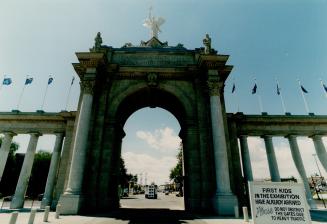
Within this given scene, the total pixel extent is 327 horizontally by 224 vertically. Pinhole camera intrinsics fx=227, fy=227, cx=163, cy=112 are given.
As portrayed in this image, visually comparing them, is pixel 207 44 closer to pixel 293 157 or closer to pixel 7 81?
pixel 293 157

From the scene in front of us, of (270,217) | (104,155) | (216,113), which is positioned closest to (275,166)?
(216,113)

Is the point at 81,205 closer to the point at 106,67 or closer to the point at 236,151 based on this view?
the point at 106,67

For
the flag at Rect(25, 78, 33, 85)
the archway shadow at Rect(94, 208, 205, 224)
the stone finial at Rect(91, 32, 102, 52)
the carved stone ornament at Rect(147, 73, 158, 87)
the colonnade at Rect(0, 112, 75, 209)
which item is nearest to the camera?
the archway shadow at Rect(94, 208, 205, 224)

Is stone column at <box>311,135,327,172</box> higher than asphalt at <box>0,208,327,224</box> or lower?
higher

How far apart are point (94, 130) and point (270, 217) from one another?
19655 millimetres

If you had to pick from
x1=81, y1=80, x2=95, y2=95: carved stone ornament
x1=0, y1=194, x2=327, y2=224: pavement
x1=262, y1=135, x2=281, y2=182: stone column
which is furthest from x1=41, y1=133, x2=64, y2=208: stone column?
x1=262, y1=135, x2=281, y2=182: stone column

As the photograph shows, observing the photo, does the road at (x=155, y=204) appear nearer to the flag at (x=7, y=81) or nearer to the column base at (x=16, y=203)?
the column base at (x=16, y=203)

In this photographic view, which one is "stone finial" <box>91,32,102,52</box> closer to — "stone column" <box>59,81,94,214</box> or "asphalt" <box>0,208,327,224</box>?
"stone column" <box>59,81,94,214</box>

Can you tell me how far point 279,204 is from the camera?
30.7 ft

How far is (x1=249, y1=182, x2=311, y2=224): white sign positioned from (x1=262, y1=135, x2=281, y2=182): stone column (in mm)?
24299

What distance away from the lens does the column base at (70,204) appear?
1912 cm

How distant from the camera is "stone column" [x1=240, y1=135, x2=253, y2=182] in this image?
30370 mm

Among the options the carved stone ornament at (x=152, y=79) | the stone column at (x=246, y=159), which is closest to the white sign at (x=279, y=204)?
the carved stone ornament at (x=152, y=79)

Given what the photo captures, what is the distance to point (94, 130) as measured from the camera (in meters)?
24.7
